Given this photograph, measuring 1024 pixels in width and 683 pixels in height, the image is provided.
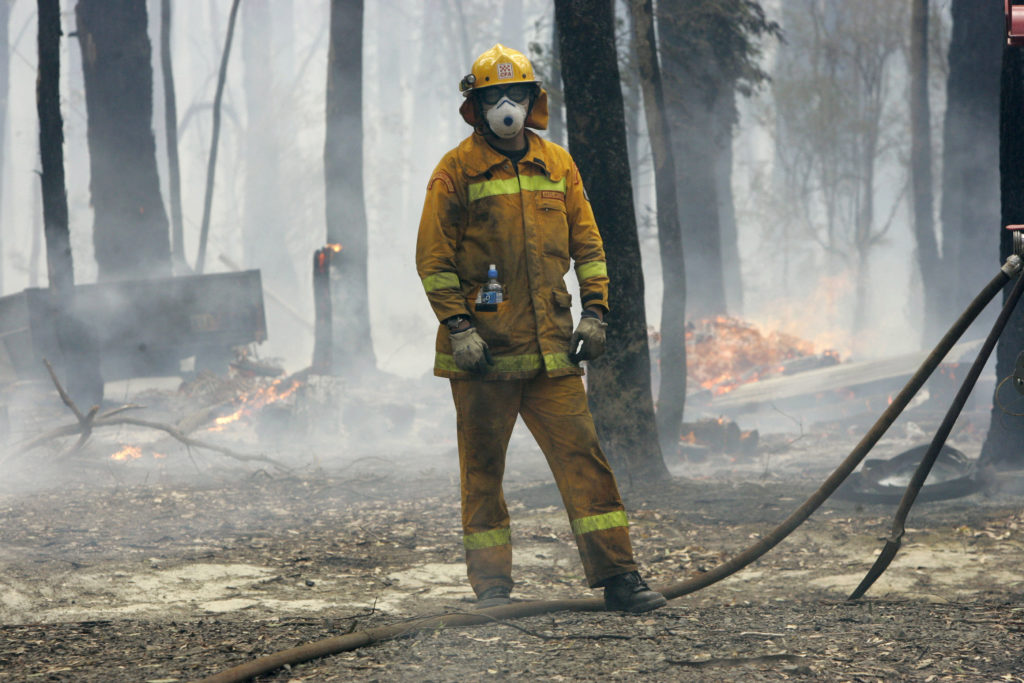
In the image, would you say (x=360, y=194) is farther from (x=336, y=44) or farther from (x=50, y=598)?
(x=50, y=598)

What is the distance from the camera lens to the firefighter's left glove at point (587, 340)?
4.03 metres

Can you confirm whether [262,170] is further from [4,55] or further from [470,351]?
[470,351]

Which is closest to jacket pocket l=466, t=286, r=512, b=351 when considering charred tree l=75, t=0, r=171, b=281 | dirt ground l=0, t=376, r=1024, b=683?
dirt ground l=0, t=376, r=1024, b=683

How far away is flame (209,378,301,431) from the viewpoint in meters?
12.8

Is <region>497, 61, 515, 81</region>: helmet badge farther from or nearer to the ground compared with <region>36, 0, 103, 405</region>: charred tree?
nearer to the ground

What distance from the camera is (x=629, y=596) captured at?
4.00m

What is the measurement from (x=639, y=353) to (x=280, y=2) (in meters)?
54.6

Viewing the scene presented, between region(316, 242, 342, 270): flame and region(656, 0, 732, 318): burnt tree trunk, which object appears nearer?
region(316, 242, 342, 270): flame

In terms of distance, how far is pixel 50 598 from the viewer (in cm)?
477

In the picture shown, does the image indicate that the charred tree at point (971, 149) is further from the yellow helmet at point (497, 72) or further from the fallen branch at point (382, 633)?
the fallen branch at point (382, 633)

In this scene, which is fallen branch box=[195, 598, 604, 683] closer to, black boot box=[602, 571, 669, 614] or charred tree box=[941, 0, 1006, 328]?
black boot box=[602, 571, 669, 614]

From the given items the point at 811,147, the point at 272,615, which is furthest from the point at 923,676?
the point at 811,147

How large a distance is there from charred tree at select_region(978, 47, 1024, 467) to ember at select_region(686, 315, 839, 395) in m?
7.60

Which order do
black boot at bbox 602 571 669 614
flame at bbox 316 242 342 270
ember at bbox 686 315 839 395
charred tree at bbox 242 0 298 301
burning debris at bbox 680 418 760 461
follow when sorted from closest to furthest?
black boot at bbox 602 571 669 614, burning debris at bbox 680 418 760 461, flame at bbox 316 242 342 270, ember at bbox 686 315 839 395, charred tree at bbox 242 0 298 301
